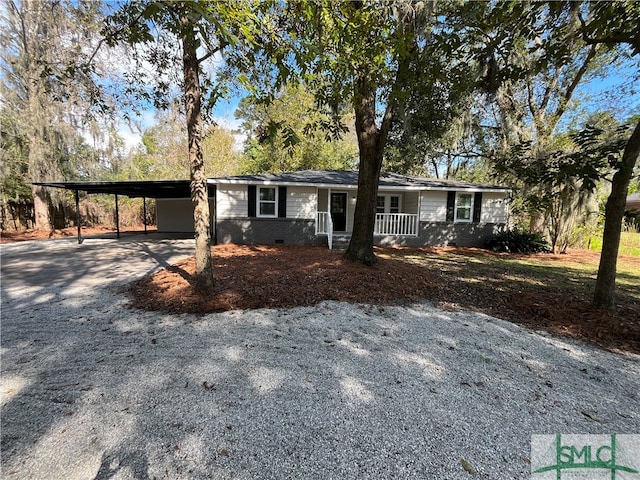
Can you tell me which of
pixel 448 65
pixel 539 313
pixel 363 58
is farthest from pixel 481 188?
pixel 363 58

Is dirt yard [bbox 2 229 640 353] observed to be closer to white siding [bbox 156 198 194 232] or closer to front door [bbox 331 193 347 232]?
front door [bbox 331 193 347 232]

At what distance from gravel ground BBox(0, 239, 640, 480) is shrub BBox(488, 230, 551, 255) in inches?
347

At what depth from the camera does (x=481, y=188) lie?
39.0 feet

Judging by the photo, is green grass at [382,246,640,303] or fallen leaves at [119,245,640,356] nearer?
fallen leaves at [119,245,640,356]

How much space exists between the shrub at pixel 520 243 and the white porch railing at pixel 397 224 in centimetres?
326

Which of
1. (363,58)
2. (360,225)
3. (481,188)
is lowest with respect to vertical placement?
(360,225)

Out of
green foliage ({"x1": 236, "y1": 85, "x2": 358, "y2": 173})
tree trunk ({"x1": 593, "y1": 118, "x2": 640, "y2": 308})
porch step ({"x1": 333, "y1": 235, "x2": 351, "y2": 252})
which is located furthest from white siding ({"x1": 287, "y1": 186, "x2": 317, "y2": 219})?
tree trunk ({"x1": 593, "y1": 118, "x2": 640, "y2": 308})

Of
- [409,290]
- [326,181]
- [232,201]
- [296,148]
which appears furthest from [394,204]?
[296,148]

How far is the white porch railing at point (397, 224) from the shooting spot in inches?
472

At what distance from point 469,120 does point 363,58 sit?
9992 millimetres

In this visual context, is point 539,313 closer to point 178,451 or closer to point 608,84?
point 178,451

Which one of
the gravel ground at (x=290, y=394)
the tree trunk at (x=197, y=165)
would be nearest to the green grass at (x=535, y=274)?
the gravel ground at (x=290, y=394)

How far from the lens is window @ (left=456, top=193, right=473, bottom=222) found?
12.3 meters

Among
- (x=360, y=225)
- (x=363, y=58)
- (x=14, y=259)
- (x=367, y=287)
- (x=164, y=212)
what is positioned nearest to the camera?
(x=363, y=58)
